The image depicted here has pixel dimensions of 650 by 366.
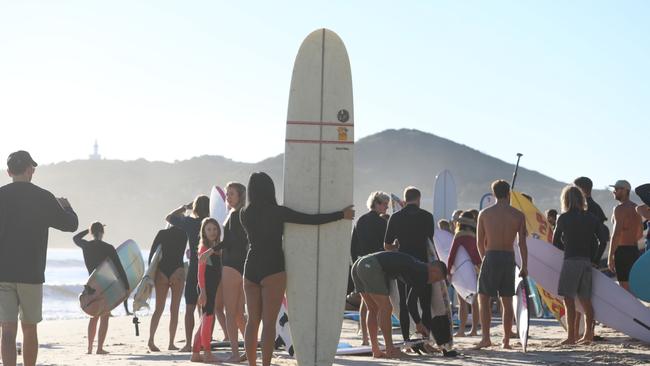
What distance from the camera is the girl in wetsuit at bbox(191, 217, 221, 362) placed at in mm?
8422

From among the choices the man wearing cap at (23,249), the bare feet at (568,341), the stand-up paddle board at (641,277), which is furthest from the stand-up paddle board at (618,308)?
the man wearing cap at (23,249)

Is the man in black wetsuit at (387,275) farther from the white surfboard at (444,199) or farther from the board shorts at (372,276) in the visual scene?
the white surfboard at (444,199)

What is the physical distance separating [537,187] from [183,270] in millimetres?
164212

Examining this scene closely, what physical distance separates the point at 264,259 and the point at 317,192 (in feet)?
2.84

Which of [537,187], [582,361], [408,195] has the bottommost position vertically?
[582,361]

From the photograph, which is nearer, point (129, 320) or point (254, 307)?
point (254, 307)

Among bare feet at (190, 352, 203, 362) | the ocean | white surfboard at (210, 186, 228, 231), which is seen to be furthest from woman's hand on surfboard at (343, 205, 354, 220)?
the ocean

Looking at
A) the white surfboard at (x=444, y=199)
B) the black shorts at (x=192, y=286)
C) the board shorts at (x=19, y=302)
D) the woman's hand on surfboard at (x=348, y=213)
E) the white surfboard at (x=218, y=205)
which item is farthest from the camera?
the white surfboard at (x=444, y=199)

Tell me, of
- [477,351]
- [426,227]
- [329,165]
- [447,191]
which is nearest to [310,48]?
[329,165]

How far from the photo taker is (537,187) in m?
170

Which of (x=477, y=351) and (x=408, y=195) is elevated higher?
(x=408, y=195)

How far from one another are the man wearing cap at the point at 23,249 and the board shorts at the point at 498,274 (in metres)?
3.98

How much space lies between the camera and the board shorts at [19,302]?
6324 millimetres

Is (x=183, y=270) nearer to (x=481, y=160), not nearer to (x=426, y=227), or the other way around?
(x=426, y=227)
